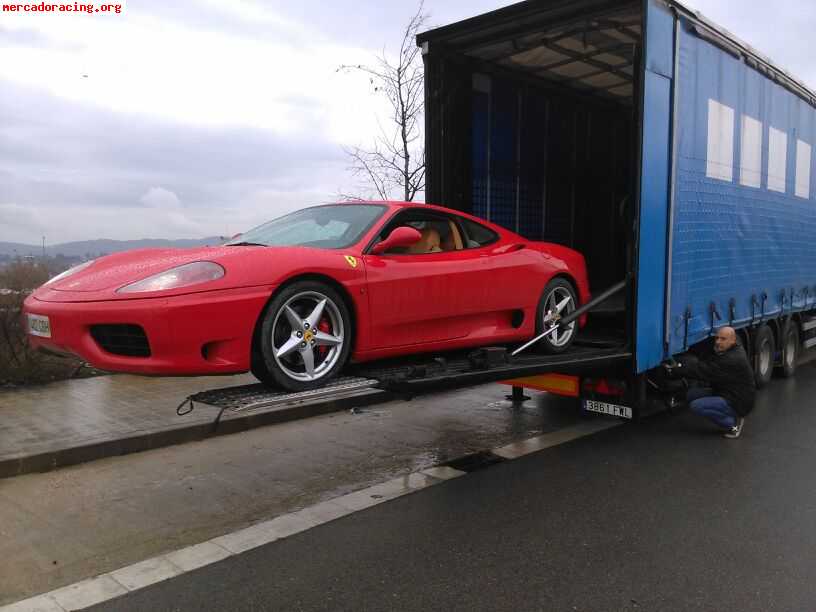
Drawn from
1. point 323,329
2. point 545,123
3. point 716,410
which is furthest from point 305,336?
point 545,123

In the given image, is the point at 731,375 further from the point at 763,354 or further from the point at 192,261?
the point at 192,261

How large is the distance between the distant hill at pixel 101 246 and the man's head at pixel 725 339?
457 centimetres

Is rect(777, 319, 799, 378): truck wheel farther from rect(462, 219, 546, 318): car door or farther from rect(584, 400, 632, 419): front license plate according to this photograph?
rect(462, 219, 546, 318): car door

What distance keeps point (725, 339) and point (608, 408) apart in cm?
135

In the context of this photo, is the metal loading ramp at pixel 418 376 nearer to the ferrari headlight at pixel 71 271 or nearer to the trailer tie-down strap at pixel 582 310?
the trailer tie-down strap at pixel 582 310

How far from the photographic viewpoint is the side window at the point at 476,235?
5266 millimetres

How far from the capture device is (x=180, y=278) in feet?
11.8

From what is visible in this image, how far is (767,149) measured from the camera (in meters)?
7.65

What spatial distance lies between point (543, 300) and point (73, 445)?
4.03m

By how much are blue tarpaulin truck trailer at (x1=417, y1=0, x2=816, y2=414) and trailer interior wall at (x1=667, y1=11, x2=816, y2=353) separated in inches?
1.0

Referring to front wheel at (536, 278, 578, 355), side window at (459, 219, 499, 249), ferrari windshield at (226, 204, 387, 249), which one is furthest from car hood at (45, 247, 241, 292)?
front wheel at (536, 278, 578, 355)

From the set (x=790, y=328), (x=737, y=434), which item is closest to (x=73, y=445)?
(x=737, y=434)

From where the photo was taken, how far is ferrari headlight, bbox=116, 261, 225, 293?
3559 mm

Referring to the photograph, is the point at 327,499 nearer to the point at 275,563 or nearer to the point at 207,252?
the point at 275,563
